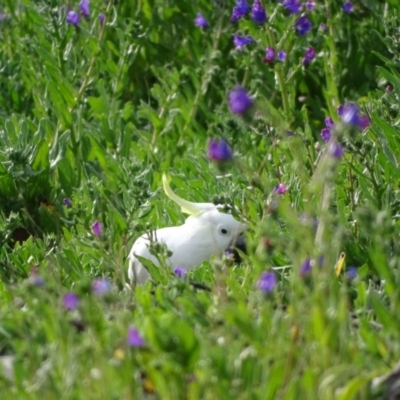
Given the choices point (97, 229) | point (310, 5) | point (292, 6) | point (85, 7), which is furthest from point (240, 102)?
point (85, 7)

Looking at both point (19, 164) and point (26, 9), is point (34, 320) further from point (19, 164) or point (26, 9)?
point (26, 9)

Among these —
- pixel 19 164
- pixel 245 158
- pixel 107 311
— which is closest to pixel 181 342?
pixel 107 311

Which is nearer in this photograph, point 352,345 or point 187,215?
point 352,345

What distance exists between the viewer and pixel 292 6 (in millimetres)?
3932

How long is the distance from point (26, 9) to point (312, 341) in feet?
Answer: 11.5

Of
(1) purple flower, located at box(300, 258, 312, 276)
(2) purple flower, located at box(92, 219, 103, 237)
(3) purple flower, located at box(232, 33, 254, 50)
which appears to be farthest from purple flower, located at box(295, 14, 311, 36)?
(1) purple flower, located at box(300, 258, 312, 276)

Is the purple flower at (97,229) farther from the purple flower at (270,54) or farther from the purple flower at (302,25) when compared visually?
the purple flower at (302,25)

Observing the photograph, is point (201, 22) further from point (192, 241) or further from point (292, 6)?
point (192, 241)

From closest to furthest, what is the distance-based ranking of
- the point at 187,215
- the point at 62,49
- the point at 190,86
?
the point at 187,215 → the point at 62,49 → the point at 190,86

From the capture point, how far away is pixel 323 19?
16.1ft

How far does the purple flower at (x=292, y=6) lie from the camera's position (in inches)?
154

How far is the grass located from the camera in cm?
190

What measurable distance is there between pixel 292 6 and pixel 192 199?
2.83 feet

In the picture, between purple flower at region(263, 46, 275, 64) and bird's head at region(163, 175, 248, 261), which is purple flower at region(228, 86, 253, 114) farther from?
purple flower at region(263, 46, 275, 64)
